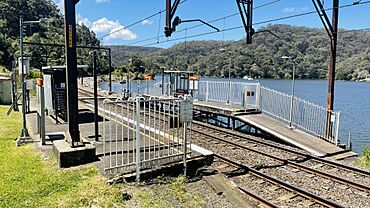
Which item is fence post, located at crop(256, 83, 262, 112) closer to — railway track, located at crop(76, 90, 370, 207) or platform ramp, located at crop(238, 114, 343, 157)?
platform ramp, located at crop(238, 114, 343, 157)

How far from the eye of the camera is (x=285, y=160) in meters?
8.37

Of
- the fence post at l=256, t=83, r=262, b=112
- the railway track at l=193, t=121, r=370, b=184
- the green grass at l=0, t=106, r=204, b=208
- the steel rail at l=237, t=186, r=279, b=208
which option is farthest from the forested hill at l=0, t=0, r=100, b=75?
the steel rail at l=237, t=186, r=279, b=208

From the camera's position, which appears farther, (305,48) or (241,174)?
(305,48)

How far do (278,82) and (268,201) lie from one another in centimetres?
7437

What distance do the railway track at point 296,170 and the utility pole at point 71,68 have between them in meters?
3.87

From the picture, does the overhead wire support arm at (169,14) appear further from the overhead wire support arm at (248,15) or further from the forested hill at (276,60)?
the forested hill at (276,60)

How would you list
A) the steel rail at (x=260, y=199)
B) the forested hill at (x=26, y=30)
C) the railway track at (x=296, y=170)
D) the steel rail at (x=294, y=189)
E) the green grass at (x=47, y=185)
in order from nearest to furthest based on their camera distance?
the green grass at (x=47, y=185) < the steel rail at (x=260, y=199) < the steel rail at (x=294, y=189) < the railway track at (x=296, y=170) < the forested hill at (x=26, y=30)

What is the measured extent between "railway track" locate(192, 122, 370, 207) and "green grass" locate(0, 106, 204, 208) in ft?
7.46

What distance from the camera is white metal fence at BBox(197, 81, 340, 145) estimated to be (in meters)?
11.9

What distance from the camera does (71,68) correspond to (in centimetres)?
672

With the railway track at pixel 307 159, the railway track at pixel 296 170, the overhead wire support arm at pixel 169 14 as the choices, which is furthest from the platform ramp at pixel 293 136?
the overhead wire support arm at pixel 169 14

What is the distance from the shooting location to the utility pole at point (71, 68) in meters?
6.58

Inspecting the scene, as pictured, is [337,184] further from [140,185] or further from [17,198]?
[17,198]

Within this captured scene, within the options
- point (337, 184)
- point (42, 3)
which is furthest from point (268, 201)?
point (42, 3)
